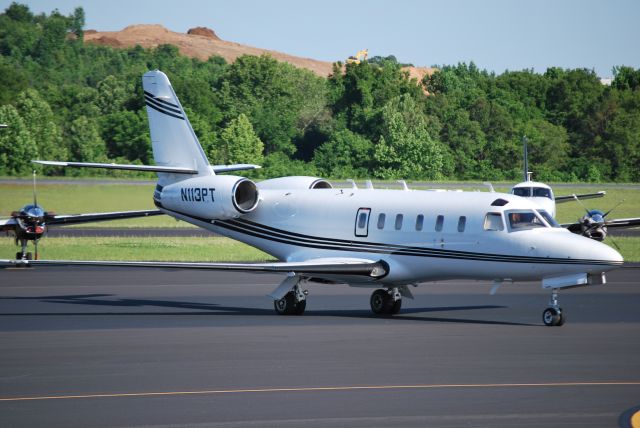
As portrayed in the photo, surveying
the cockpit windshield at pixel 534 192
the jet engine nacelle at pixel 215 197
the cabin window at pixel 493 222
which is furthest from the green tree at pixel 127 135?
the cabin window at pixel 493 222

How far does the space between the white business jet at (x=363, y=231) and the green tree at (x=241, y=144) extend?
64.9 m

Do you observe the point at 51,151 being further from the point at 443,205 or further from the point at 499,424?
the point at 499,424

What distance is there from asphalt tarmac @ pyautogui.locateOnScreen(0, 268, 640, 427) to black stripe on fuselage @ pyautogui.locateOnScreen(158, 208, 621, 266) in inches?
52.5

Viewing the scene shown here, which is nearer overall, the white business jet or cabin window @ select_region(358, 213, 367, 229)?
the white business jet

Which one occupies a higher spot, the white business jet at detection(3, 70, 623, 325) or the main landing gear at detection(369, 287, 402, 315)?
the white business jet at detection(3, 70, 623, 325)

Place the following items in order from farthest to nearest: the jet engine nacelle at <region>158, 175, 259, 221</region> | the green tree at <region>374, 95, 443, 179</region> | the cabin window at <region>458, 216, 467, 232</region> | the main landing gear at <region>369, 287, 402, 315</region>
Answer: the green tree at <region>374, 95, 443, 179</region> < the jet engine nacelle at <region>158, 175, 259, 221</region> < the main landing gear at <region>369, 287, 402, 315</region> < the cabin window at <region>458, 216, 467, 232</region>

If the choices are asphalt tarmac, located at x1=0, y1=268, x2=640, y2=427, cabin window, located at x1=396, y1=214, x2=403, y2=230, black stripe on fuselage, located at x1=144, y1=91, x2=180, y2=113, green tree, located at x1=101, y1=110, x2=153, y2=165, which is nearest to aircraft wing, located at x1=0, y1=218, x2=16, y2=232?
asphalt tarmac, located at x1=0, y1=268, x2=640, y2=427

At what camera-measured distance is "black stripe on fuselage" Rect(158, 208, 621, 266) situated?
74.2 ft

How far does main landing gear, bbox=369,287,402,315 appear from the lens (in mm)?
25266

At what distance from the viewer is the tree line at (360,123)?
94188 mm

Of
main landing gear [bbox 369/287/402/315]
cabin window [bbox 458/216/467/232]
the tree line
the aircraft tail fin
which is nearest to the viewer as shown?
cabin window [bbox 458/216/467/232]

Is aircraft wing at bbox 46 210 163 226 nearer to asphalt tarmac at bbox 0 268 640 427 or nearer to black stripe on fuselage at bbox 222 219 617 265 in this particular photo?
asphalt tarmac at bbox 0 268 640 427

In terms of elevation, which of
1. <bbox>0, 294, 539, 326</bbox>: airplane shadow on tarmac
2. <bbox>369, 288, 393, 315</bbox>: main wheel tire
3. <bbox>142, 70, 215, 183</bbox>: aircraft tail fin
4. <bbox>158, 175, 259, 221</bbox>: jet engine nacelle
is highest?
<bbox>142, 70, 215, 183</bbox>: aircraft tail fin

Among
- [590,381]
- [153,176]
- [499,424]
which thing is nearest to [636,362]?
[590,381]
